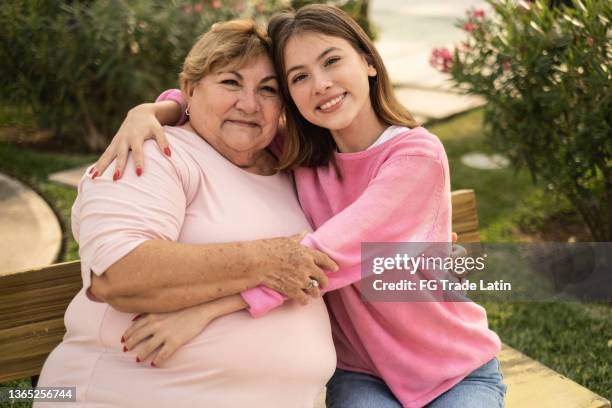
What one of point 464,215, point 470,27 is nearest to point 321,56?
point 464,215

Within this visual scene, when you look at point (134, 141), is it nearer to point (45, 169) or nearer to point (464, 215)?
point (464, 215)

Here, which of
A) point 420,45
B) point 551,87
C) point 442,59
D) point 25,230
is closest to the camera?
point 551,87

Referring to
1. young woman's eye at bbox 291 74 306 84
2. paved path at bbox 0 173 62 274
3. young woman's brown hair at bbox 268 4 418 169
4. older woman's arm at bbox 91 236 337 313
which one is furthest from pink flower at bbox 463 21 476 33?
paved path at bbox 0 173 62 274

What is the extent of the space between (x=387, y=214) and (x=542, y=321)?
2.09 meters

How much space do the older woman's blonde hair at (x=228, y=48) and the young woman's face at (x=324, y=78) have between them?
0.10 metres

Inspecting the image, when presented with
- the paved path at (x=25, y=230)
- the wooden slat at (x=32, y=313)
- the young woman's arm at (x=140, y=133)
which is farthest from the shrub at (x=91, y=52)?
the wooden slat at (x=32, y=313)

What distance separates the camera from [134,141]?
2.08 m

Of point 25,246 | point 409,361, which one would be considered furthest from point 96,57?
point 409,361

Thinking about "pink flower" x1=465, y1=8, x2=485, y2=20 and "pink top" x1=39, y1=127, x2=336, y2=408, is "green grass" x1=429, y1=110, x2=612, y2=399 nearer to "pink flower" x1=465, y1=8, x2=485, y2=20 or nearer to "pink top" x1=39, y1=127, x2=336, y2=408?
"pink flower" x1=465, y1=8, x2=485, y2=20

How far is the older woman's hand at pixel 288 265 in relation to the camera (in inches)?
78.9

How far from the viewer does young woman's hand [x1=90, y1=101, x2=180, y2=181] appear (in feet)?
6.68

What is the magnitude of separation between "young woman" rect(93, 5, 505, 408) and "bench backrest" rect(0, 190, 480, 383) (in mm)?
504

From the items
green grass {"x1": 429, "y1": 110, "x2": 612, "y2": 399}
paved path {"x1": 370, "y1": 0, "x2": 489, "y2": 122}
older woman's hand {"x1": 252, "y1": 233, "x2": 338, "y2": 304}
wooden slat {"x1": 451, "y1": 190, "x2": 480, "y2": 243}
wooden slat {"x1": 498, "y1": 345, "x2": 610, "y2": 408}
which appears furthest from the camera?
paved path {"x1": 370, "y1": 0, "x2": 489, "y2": 122}

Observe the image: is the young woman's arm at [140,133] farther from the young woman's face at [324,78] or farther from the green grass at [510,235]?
the green grass at [510,235]
